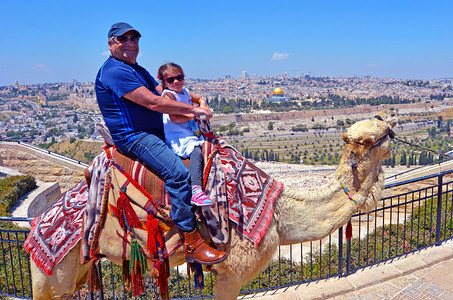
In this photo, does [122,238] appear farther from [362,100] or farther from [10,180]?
[362,100]

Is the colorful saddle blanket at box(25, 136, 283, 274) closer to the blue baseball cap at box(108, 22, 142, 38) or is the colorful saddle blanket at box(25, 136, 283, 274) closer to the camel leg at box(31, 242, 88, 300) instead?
the camel leg at box(31, 242, 88, 300)

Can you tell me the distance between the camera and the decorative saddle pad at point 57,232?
7.21ft

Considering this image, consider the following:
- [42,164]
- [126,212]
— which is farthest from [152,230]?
[42,164]

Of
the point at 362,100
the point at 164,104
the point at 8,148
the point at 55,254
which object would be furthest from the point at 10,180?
the point at 362,100

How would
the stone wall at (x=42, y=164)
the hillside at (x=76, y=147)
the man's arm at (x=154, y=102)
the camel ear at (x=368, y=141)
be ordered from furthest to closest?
the hillside at (x=76, y=147) < the stone wall at (x=42, y=164) < the camel ear at (x=368, y=141) < the man's arm at (x=154, y=102)

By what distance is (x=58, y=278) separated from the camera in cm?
223

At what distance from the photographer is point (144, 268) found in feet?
7.22

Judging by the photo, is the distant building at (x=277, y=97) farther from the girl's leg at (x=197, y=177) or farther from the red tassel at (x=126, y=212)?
the red tassel at (x=126, y=212)

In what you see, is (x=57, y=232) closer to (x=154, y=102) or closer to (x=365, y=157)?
(x=154, y=102)

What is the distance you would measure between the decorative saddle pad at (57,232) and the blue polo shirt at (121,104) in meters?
0.47

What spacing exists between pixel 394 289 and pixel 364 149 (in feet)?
6.13

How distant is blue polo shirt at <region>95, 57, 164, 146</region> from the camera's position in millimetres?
2041

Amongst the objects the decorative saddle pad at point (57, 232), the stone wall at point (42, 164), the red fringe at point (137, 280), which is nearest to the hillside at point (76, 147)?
the stone wall at point (42, 164)

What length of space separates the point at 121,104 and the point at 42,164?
10.1m
